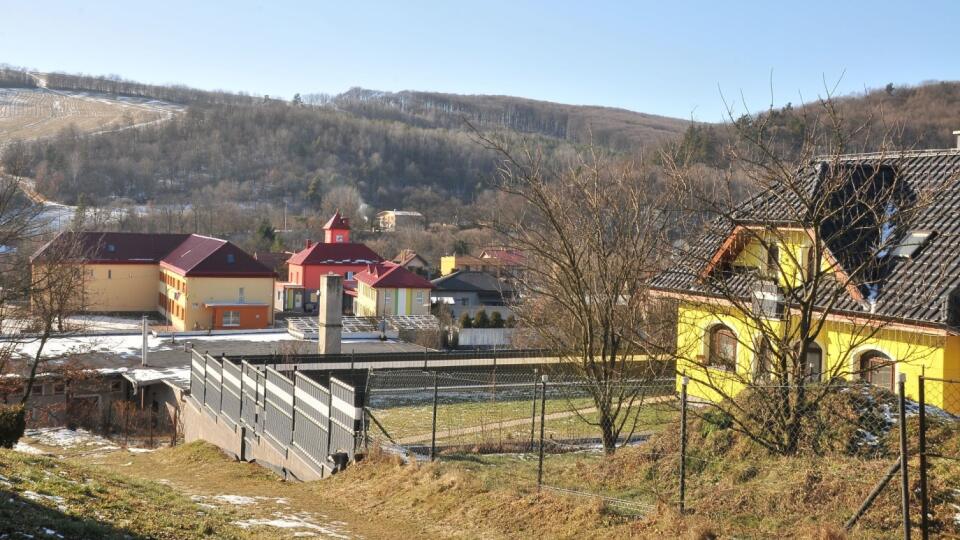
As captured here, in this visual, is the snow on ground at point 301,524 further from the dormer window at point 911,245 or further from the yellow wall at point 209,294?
the yellow wall at point 209,294

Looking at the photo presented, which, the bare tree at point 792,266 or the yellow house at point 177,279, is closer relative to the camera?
the bare tree at point 792,266

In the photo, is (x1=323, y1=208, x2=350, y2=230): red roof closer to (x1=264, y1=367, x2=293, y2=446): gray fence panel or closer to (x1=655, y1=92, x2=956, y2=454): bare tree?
(x1=655, y1=92, x2=956, y2=454): bare tree

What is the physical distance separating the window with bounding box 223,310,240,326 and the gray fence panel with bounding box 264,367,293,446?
36.8 meters

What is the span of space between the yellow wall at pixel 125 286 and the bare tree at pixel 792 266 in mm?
46965

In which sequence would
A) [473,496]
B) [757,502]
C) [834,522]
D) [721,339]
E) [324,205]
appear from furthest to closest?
[324,205] → [721,339] → [473,496] → [757,502] → [834,522]

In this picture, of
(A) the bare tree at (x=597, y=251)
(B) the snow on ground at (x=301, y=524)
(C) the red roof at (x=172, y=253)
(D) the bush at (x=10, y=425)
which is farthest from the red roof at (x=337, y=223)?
(B) the snow on ground at (x=301, y=524)

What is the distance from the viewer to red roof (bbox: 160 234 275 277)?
167 feet

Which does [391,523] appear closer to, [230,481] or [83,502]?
[83,502]

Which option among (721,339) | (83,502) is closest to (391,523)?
(83,502)

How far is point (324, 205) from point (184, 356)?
9071cm

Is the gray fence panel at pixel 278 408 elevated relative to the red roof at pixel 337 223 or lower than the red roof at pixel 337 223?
lower

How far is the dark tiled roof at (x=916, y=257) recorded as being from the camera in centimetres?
1312

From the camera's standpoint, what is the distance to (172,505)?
9.91m

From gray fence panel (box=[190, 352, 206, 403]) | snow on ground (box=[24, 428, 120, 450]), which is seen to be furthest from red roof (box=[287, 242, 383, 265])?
gray fence panel (box=[190, 352, 206, 403])
